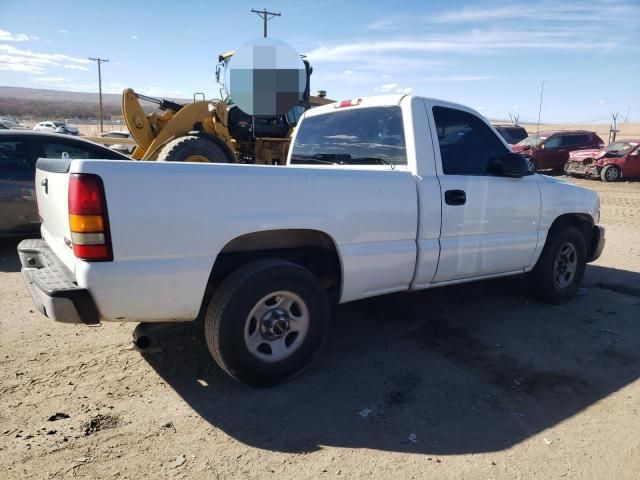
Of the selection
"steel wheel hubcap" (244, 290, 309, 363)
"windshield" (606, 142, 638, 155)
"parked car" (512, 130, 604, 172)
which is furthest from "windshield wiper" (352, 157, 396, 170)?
"parked car" (512, 130, 604, 172)

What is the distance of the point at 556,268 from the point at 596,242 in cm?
74

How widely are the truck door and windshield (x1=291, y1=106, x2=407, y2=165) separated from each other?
0.32 meters

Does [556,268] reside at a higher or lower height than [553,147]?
lower

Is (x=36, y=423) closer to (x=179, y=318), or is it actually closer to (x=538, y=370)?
(x=179, y=318)

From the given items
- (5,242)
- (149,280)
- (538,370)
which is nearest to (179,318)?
(149,280)

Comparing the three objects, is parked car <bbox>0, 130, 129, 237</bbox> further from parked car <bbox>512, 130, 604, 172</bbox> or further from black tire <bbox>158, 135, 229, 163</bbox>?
parked car <bbox>512, 130, 604, 172</bbox>

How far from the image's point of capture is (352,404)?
3107 mm

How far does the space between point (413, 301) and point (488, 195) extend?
1458mm

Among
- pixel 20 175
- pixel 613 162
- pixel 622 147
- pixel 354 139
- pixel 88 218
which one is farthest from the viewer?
pixel 622 147

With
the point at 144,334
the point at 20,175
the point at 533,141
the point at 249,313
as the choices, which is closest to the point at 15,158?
the point at 20,175

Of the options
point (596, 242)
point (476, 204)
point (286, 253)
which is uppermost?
point (476, 204)

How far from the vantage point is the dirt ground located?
2.54 metres

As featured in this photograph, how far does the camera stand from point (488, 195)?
411 centimetres

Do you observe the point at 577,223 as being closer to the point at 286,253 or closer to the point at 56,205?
the point at 286,253
